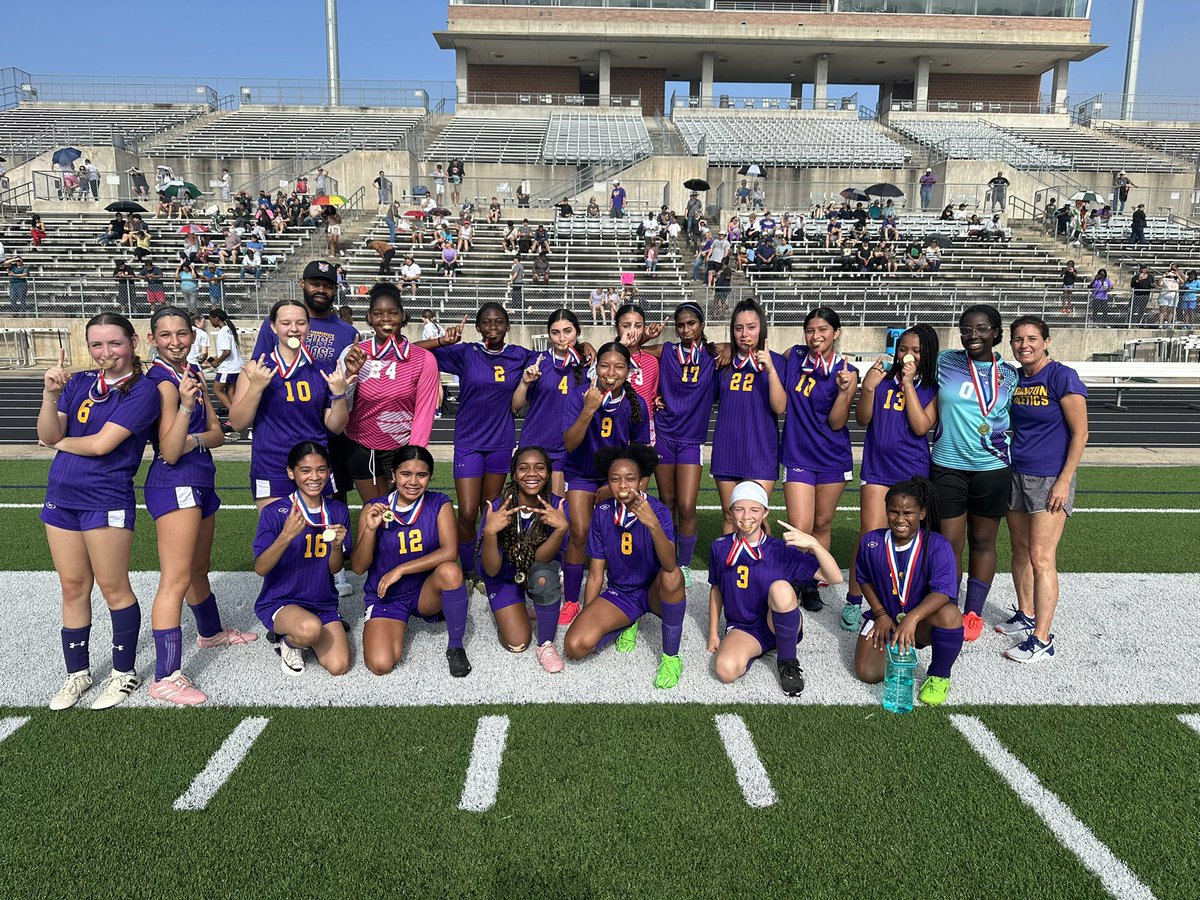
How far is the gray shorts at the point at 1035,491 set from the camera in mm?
4340

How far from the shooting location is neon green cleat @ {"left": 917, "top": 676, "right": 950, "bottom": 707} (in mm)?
3887

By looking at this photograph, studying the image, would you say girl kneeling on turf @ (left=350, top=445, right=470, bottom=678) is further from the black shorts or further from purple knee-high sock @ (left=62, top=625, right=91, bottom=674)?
the black shorts

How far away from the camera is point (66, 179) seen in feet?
82.9

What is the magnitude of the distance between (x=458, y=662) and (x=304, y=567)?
97 centimetres

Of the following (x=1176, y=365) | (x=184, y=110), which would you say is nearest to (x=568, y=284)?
(x=1176, y=365)

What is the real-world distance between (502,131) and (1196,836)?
3346 cm

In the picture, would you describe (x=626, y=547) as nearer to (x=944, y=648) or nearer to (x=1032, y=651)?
(x=944, y=648)

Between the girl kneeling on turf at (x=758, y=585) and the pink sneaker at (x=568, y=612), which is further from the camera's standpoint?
the pink sneaker at (x=568, y=612)

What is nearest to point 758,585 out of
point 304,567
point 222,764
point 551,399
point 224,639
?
point 551,399

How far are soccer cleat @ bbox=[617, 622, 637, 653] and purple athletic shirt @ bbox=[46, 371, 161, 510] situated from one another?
102 inches

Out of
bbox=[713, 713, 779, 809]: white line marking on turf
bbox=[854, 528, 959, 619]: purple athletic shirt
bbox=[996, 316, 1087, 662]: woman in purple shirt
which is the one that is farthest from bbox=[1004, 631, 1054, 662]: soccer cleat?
bbox=[713, 713, 779, 809]: white line marking on turf

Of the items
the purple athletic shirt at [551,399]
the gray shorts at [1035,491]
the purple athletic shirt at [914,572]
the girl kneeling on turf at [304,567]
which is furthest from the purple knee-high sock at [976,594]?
the girl kneeling on turf at [304,567]

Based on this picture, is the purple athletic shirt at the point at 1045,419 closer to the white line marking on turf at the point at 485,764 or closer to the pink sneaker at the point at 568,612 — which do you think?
the pink sneaker at the point at 568,612

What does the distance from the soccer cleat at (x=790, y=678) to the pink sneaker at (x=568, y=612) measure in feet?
4.49
